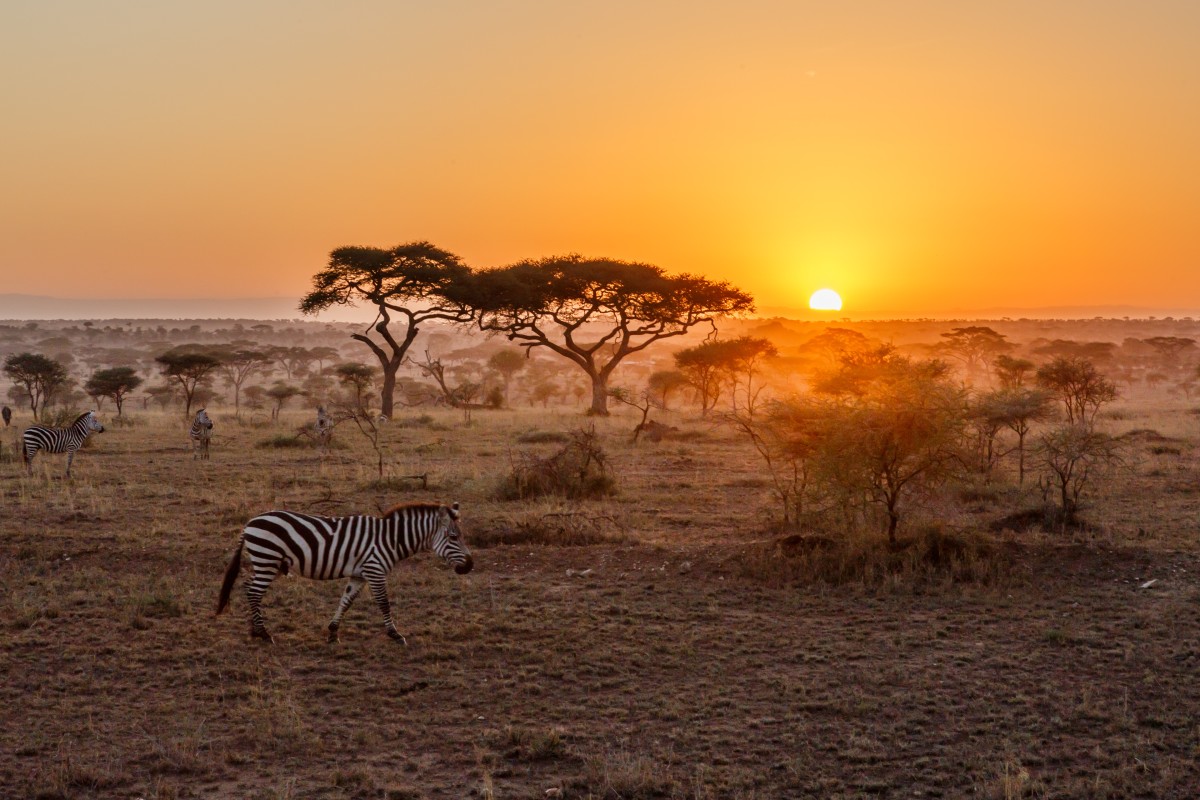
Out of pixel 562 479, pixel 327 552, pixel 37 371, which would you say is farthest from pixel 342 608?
pixel 37 371

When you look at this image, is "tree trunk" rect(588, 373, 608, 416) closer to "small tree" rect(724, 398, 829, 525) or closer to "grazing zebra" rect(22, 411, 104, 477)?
"grazing zebra" rect(22, 411, 104, 477)

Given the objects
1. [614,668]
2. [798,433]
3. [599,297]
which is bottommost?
[614,668]

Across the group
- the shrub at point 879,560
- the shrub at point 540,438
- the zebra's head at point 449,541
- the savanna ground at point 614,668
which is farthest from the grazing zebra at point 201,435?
the shrub at point 879,560

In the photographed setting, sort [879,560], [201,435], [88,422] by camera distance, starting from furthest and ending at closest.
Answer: [201,435] → [88,422] → [879,560]

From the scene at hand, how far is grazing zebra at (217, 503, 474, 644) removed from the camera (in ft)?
27.7

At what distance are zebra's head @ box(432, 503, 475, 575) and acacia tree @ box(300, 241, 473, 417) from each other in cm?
2619

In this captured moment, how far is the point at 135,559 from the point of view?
11.5 m

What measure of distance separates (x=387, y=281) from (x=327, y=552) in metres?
29.2

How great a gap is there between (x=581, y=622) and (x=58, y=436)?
15573mm

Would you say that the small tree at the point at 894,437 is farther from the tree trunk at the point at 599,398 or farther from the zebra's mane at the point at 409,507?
the tree trunk at the point at 599,398

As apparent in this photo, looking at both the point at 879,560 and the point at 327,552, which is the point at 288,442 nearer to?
the point at 327,552

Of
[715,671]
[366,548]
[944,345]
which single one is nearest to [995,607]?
[715,671]

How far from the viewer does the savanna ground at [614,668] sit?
5.96 meters

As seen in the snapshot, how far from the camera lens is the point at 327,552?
8.56 meters
